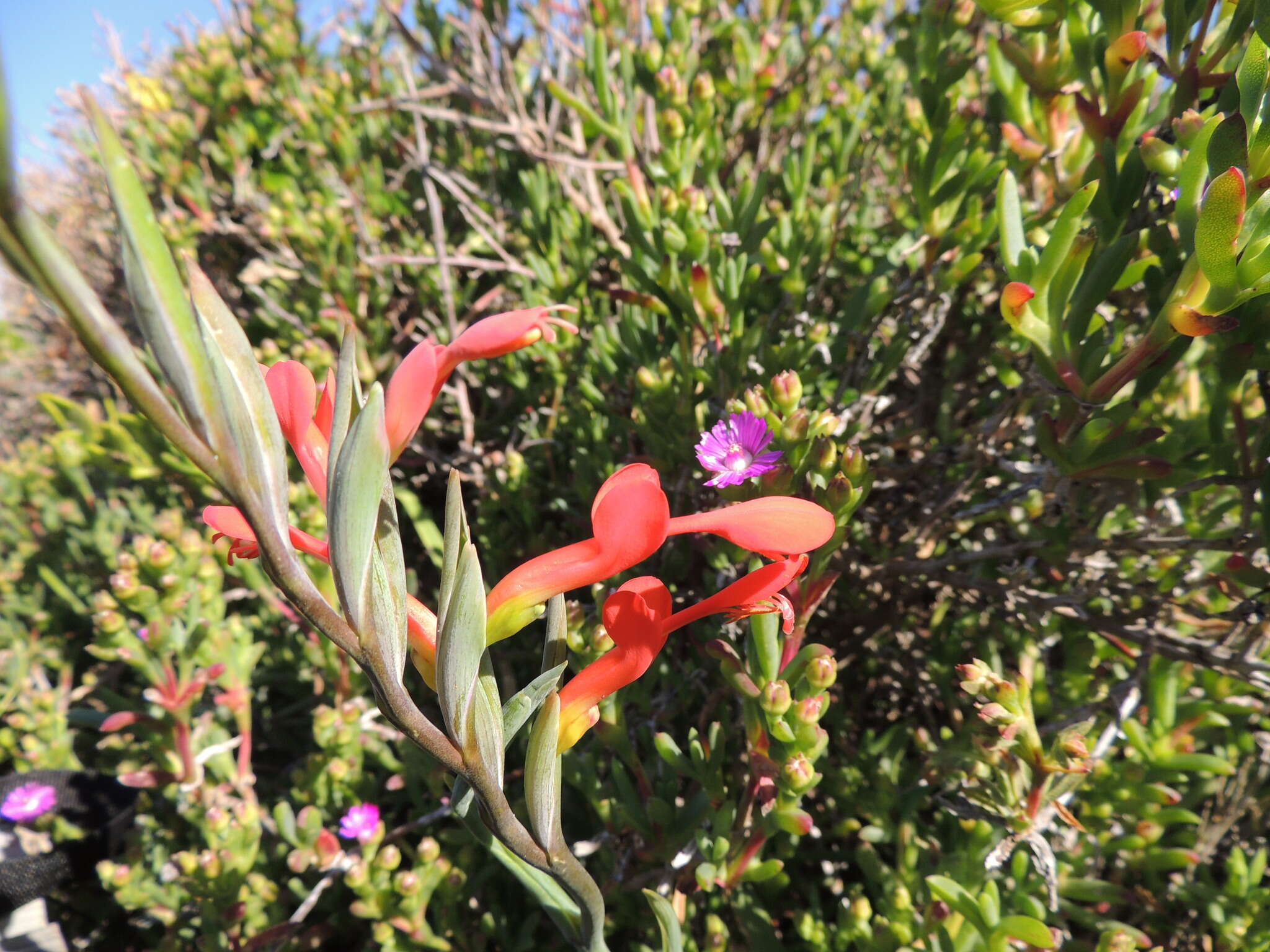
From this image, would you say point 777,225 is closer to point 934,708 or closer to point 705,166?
point 705,166

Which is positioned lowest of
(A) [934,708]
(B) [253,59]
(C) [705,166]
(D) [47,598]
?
(A) [934,708]

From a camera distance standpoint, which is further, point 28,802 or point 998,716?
point 28,802

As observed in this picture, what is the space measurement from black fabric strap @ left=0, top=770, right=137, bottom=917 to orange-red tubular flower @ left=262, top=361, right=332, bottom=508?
134 cm

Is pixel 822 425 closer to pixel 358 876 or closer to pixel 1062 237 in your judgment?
pixel 1062 237

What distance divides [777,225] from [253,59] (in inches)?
102

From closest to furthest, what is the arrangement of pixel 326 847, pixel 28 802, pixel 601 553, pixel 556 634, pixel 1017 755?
pixel 601 553
pixel 556 634
pixel 1017 755
pixel 326 847
pixel 28 802

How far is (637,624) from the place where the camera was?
65 cm

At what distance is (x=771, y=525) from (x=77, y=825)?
1757mm

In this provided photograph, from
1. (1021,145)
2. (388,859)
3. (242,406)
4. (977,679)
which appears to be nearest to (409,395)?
(242,406)

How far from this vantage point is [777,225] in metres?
1.45

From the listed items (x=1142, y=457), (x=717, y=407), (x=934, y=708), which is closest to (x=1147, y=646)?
(x=1142, y=457)

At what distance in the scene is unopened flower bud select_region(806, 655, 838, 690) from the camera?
81 cm

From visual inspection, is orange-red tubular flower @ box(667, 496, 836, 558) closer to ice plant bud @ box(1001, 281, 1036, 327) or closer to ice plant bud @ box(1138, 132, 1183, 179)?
ice plant bud @ box(1001, 281, 1036, 327)

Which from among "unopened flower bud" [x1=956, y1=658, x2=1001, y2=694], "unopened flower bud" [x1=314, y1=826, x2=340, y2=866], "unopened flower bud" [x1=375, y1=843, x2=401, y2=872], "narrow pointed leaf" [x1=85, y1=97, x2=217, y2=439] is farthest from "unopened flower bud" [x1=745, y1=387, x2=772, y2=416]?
"unopened flower bud" [x1=314, y1=826, x2=340, y2=866]
